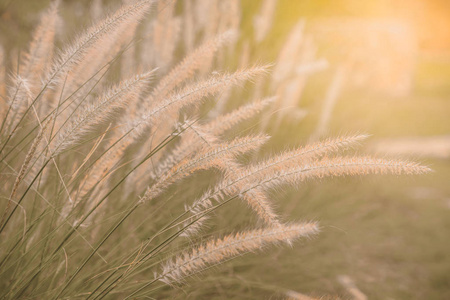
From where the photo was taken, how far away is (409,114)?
515 centimetres

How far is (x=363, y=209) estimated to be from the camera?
8.21 feet

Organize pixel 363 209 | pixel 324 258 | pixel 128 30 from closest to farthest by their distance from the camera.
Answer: pixel 128 30 < pixel 324 258 < pixel 363 209

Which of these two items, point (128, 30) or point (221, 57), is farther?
point (221, 57)

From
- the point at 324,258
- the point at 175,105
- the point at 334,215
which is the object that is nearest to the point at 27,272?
the point at 175,105

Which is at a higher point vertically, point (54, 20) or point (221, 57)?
point (221, 57)

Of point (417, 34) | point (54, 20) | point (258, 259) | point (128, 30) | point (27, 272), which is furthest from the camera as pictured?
point (417, 34)

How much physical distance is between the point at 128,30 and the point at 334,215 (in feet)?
4.97

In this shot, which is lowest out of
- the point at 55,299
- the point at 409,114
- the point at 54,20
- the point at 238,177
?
the point at 55,299

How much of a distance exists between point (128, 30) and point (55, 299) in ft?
2.99

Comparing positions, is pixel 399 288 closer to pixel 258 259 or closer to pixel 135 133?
pixel 258 259

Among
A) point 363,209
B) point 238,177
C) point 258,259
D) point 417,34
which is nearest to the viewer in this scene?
point 238,177

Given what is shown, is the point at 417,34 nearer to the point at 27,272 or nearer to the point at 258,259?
the point at 258,259

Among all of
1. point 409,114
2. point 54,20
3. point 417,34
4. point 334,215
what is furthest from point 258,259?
point 417,34

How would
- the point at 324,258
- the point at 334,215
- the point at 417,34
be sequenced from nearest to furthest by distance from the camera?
the point at 324,258, the point at 334,215, the point at 417,34
